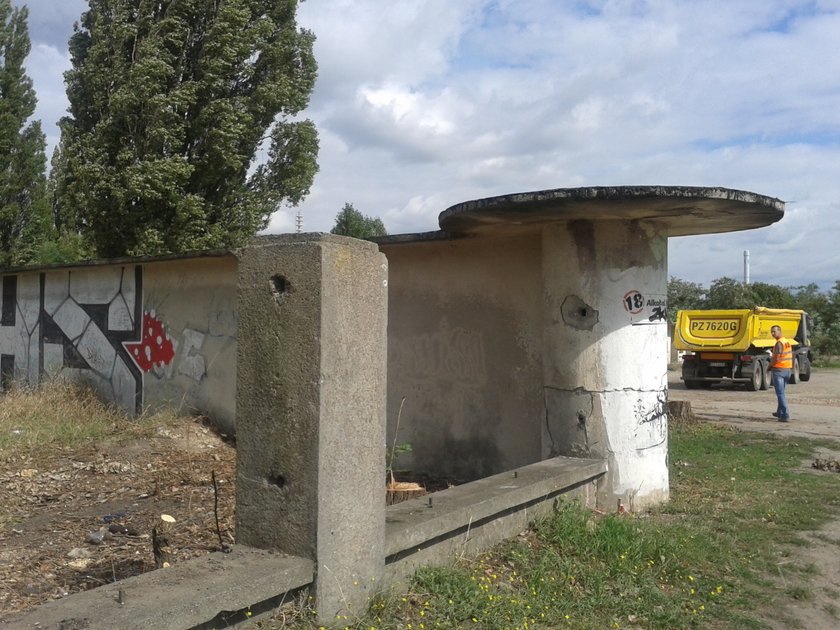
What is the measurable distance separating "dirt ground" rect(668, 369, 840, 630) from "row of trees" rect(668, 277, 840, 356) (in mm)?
5094

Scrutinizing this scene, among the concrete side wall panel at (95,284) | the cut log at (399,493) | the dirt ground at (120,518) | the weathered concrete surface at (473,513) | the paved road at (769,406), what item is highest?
the concrete side wall panel at (95,284)

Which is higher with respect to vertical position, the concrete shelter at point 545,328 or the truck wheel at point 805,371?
the concrete shelter at point 545,328

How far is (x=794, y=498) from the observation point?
734 cm

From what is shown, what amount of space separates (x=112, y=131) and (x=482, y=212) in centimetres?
1324

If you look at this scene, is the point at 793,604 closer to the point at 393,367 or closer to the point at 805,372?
the point at 393,367

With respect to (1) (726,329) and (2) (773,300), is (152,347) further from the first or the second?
(2) (773,300)

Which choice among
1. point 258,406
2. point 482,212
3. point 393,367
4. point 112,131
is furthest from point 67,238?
point 258,406

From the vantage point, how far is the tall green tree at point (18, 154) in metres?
20.9

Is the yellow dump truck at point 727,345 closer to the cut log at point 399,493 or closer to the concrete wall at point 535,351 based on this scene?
the concrete wall at point 535,351

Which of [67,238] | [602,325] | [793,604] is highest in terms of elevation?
[67,238]

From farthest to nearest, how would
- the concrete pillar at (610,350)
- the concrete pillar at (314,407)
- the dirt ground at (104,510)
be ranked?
1. the concrete pillar at (610,350)
2. the dirt ground at (104,510)
3. the concrete pillar at (314,407)

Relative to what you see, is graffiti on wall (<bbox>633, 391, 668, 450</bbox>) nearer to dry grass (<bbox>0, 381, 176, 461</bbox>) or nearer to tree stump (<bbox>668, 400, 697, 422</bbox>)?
dry grass (<bbox>0, 381, 176, 461</bbox>)

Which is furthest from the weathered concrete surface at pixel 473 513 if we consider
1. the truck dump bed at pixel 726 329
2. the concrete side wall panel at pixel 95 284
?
the truck dump bed at pixel 726 329

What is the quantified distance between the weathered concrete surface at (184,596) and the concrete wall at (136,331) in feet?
21.2
